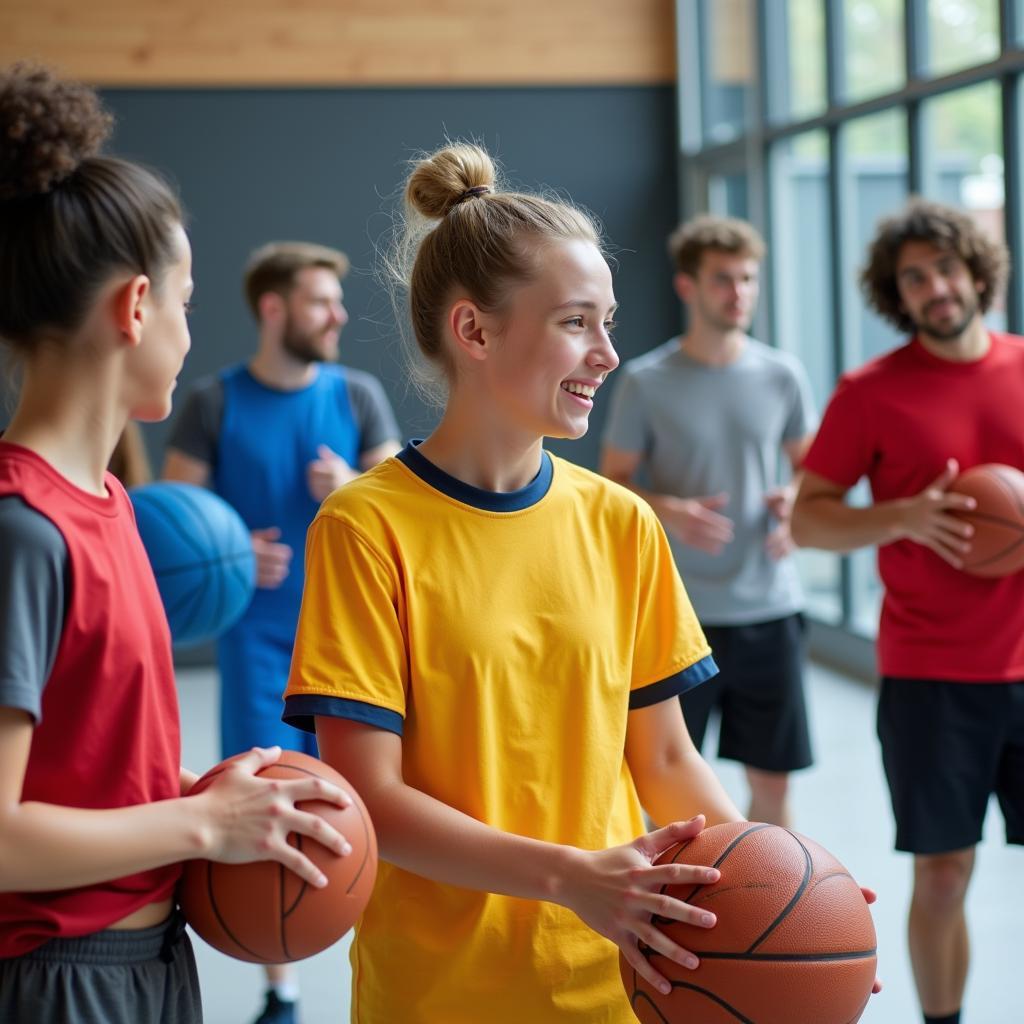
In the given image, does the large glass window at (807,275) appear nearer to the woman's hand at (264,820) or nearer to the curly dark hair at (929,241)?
the curly dark hair at (929,241)

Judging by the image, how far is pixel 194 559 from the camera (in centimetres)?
331

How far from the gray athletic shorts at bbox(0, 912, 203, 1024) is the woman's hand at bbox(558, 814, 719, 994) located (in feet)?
1.31

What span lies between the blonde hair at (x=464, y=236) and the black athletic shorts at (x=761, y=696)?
219 centimetres

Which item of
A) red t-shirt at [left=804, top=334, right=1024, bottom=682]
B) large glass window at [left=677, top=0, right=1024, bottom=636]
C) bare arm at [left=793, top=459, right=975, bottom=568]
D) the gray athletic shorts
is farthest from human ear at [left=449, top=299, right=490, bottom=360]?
large glass window at [left=677, top=0, right=1024, bottom=636]

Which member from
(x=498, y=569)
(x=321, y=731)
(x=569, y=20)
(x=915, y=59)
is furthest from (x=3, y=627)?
(x=569, y=20)

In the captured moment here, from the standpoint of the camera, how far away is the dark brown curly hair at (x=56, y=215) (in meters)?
1.26

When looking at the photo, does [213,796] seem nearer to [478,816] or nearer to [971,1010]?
[478,816]

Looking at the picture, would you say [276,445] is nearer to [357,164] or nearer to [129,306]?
[129,306]

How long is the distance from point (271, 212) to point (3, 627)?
6.72 metres

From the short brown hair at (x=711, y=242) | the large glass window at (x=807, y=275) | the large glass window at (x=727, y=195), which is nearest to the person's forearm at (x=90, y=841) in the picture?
the short brown hair at (x=711, y=242)

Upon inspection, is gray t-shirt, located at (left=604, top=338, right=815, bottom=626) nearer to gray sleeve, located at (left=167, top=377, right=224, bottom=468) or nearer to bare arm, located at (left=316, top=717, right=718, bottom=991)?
gray sleeve, located at (left=167, top=377, right=224, bottom=468)

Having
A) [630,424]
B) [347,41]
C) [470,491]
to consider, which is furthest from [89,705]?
[347,41]

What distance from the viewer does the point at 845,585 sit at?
6609 millimetres

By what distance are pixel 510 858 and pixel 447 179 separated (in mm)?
783
